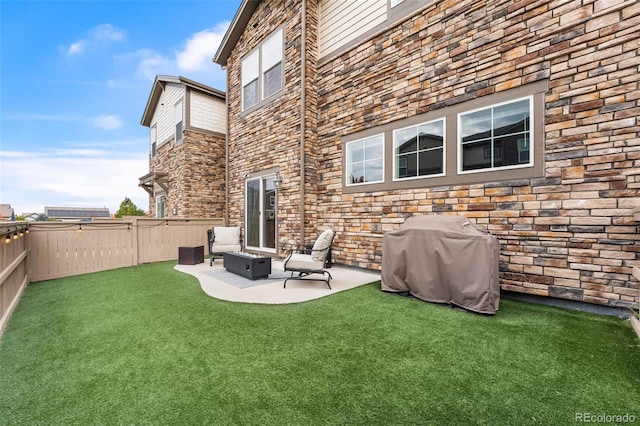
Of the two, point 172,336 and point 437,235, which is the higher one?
point 437,235

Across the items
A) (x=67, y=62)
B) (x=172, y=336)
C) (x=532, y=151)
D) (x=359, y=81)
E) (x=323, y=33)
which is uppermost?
(x=67, y=62)

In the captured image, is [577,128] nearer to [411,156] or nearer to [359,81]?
[411,156]

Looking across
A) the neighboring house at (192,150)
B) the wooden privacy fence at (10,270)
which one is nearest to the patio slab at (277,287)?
the wooden privacy fence at (10,270)

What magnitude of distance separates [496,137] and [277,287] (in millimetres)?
4276

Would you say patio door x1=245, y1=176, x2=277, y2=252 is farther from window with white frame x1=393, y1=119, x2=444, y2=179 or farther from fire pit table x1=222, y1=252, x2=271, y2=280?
window with white frame x1=393, y1=119, x2=444, y2=179

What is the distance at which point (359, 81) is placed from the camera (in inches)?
243

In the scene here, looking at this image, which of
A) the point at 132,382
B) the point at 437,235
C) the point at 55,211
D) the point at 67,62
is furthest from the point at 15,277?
the point at 55,211

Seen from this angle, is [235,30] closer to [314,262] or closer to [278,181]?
[278,181]

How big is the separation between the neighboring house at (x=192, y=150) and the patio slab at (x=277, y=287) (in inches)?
223

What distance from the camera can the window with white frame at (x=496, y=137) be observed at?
4.04m

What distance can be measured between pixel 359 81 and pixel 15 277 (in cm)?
710

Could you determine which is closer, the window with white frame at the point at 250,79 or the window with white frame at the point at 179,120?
the window with white frame at the point at 250,79

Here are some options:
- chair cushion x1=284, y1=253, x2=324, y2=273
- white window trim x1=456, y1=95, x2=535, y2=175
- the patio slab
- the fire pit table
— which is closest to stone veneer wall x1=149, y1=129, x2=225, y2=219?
the patio slab

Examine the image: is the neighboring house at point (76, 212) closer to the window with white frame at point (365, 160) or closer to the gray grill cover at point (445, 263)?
the window with white frame at point (365, 160)
